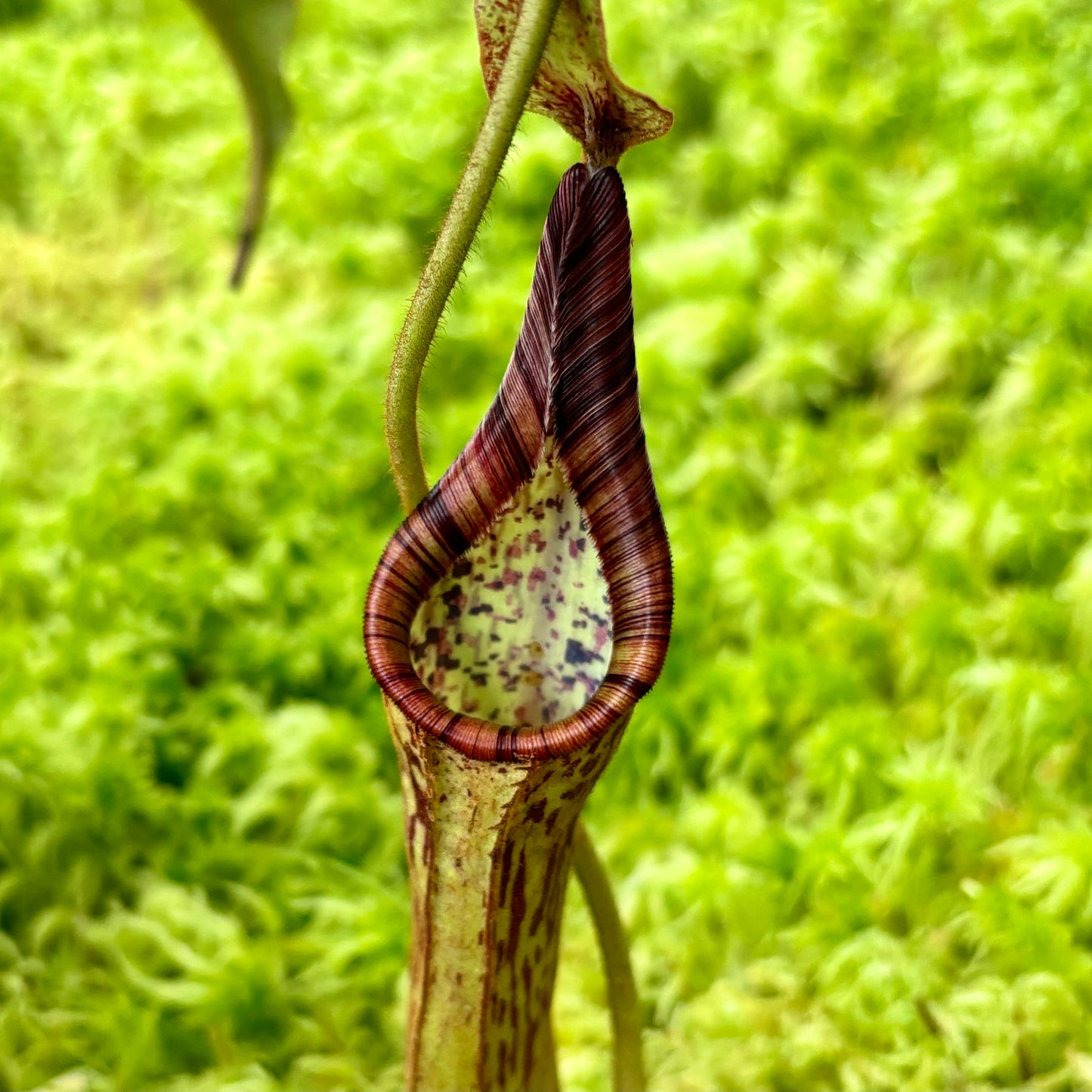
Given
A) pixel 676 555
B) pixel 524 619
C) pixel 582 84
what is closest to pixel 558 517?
pixel 524 619

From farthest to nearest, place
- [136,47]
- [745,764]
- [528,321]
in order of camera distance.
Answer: [136,47]
[745,764]
[528,321]

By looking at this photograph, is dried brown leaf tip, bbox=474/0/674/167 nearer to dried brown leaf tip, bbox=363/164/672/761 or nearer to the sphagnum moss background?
dried brown leaf tip, bbox=363/164/672/761

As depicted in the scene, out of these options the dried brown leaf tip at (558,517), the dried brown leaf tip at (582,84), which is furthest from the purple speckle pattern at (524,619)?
the dried brown leaf tip at (582,84)

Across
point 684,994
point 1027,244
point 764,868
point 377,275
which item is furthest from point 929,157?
point 684,994

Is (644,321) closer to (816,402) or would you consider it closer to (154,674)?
(816,402)

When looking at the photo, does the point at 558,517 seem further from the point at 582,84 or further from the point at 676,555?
the point at 676,555

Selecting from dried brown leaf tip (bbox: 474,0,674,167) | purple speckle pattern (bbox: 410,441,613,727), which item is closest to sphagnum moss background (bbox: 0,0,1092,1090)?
purple speckle pattern (bbox: 410,441,613,727)

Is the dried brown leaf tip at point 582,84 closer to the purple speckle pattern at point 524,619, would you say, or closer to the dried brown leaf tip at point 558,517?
the dried brown leaf tip at point 558,517

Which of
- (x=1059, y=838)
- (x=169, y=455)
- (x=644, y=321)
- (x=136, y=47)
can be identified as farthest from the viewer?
(x=136, y=47)
